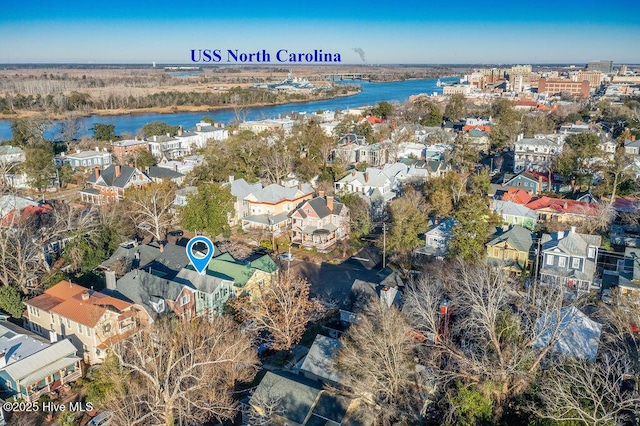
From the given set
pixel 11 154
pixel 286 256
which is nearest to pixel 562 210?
pixel 286 256

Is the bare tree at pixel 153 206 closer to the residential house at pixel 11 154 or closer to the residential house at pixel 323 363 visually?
the residential house at pixel 323 363

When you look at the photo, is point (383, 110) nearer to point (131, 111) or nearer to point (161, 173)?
point (161, 173)

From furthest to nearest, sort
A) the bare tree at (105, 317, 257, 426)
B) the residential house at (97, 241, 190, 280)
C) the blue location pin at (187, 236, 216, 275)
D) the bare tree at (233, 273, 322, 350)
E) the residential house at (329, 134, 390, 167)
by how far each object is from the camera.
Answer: the residential house at (329, 134, 390, 167) → the residential house at (97, 241, 190, 280) → the blue location pin at (187, 236, 216, 275) → the bare tree at (233, 273, 322, 350) → the bare tree at (105, 317, 257, 426)

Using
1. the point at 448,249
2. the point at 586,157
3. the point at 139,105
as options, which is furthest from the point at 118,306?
the point at 139,105

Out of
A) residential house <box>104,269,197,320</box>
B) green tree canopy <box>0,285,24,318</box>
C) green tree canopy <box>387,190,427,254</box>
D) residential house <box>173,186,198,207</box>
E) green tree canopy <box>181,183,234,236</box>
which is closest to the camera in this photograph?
residential house <box>104,269,197,320</box>

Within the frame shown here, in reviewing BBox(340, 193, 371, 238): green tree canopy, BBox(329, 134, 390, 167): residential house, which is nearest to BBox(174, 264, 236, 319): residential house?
BBox(340, 193, 371, 238): green tree canopy

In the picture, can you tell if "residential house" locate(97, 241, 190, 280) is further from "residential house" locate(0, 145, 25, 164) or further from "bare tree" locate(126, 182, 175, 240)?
"residential house" locate(0, 145, 25, 164)

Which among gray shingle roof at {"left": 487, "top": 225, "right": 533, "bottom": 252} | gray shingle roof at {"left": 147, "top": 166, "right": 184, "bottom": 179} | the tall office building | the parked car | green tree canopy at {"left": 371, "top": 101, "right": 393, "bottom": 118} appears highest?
the tall office building
